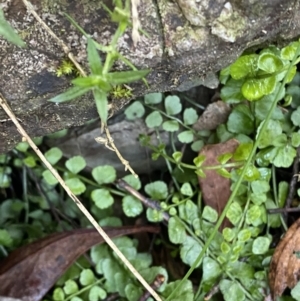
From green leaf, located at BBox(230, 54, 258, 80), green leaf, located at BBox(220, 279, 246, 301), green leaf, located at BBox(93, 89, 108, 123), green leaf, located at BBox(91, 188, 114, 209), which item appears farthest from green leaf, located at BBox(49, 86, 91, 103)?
green leaf, located at BBox(220, 279, 246, 301)

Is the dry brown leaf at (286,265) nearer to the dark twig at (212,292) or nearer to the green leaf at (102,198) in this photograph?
the dark twig at (212,292)

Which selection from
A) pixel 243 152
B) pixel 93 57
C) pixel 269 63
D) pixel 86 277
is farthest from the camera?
pixel 86 277

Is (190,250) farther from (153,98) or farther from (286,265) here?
(153,98)

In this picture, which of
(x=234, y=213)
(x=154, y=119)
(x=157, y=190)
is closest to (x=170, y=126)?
(x=154, y=119)

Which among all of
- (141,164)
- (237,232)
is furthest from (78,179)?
(237,232)

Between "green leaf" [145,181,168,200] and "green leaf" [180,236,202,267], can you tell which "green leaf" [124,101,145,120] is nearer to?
"green leaf" [145,181,168,200]

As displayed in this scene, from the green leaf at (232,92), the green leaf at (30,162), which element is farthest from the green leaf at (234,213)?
the green leaf at (30,162)

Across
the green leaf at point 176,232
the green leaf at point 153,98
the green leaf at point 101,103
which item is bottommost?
the green leaf at point 176,232
